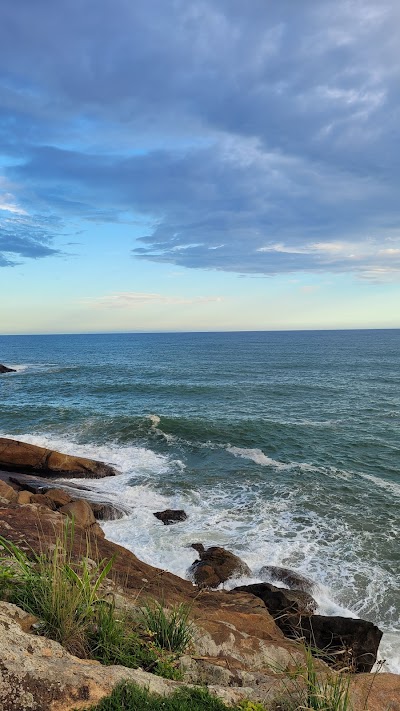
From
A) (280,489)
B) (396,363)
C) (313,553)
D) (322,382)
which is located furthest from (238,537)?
(396,363)

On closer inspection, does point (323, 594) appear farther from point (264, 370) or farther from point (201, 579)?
point (264, 370)

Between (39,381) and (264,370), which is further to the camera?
(264,370)

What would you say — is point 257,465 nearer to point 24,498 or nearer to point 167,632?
point 24,498

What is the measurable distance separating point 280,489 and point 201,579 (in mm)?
9067

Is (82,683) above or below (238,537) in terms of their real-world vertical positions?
above

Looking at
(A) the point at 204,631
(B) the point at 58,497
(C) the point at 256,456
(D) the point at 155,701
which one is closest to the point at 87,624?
(D) the point at 155,701

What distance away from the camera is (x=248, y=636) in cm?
835

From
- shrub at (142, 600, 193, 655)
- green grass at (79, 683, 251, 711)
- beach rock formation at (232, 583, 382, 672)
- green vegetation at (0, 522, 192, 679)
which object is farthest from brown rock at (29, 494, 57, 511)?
green grass at (79, 683, 251, 711)

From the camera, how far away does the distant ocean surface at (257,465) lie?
51.2 ft

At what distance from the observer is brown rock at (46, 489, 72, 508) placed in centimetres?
1786

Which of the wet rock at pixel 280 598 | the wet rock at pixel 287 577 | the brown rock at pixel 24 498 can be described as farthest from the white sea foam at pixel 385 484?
the brown rock at pixel 24 498

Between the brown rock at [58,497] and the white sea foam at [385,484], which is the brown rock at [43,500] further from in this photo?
the white sea foam at [385,484]

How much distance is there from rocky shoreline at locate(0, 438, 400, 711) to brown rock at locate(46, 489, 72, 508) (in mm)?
64

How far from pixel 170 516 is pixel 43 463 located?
9.31 metres
